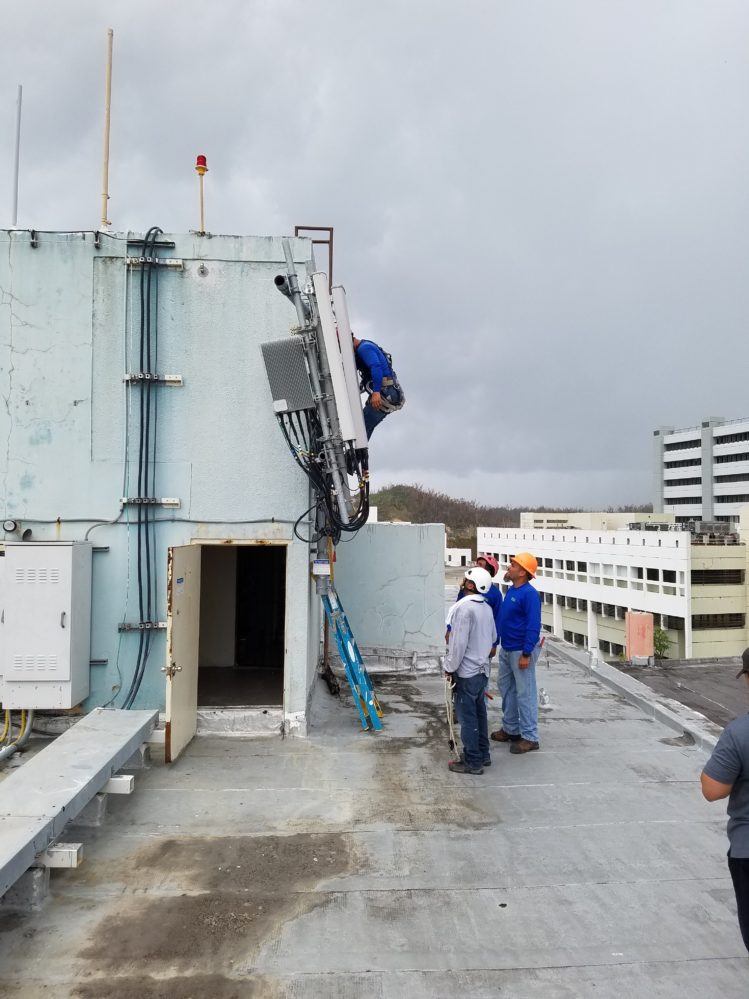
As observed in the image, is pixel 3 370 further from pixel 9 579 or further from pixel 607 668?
pixel 607 668

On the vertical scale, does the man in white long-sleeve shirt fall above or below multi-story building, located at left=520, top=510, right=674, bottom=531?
below

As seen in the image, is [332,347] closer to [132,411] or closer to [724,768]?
[132,411]

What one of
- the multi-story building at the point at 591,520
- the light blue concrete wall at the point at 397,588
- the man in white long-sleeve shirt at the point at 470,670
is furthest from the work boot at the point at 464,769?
the multi-story building at the point at 591,520

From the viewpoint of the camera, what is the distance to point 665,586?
112ft

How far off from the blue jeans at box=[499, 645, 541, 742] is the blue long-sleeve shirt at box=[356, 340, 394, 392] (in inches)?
115

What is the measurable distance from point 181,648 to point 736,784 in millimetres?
4545

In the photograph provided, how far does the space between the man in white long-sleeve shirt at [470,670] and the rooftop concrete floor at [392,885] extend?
0.20m

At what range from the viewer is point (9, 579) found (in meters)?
6.00

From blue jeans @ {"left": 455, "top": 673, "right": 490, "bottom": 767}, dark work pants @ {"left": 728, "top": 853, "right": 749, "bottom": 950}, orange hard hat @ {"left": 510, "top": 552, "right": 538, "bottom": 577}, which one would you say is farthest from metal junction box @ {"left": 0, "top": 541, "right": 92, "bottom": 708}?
dark work pants @ {"left": 728, "top": 853, "right": 749, "bottom": 950}

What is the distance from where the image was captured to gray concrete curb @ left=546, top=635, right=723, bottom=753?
6.71m

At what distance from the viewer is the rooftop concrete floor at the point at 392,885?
3281mm

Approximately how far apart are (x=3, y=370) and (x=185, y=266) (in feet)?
6.51

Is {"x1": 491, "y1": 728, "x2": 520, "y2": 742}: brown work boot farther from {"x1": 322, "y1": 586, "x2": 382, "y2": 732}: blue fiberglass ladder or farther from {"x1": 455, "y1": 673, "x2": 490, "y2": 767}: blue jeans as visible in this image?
{"x1": 322, "y1": 586, "x2": 382, "y2": 732}: blue fiberglass ladder

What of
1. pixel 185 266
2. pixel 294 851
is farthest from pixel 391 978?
pixel 185 266
